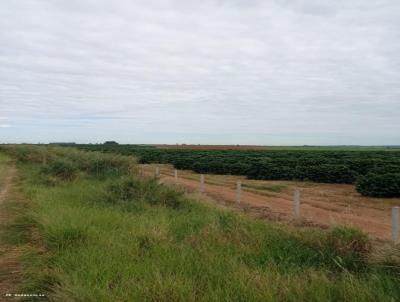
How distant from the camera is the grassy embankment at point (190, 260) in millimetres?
4934

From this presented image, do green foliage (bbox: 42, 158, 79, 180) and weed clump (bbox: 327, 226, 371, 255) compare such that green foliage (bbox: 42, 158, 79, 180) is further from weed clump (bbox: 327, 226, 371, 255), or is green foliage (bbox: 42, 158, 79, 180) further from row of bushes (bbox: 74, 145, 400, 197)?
weed clump (bbox: 327, 226, 371, 255)

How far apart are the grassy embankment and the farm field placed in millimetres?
1458

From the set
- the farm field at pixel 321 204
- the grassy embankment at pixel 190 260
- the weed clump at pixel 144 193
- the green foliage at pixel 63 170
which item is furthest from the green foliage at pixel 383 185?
the green foliage at pixel 63 170

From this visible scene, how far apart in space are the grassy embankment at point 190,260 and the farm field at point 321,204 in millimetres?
1458

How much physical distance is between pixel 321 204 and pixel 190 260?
12.2m

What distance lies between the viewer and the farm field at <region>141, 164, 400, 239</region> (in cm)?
1228

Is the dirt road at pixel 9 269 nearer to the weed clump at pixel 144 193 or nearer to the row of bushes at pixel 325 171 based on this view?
the weed clump at pixel 144 193

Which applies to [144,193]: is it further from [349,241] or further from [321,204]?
[321,204]

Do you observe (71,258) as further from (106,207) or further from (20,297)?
(106,207)

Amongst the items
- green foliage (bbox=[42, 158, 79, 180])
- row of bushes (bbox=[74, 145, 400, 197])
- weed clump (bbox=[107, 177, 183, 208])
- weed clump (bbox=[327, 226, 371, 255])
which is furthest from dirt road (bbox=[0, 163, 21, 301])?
row of bushes (bbox=[74, 145, 400, 197])

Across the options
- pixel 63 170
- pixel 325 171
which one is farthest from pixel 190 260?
pixel 325 171

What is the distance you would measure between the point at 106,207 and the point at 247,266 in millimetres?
5490

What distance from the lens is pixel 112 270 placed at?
588 cm

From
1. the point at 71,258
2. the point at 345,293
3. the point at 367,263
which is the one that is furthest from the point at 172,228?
the point at 345,293
